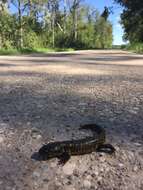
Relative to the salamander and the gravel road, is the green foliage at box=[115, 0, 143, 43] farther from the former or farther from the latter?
the salamander

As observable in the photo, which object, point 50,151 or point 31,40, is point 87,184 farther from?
point 31,40

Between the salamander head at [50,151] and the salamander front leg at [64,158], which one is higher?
the salamander head at [50,151]

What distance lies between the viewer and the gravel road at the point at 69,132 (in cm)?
255

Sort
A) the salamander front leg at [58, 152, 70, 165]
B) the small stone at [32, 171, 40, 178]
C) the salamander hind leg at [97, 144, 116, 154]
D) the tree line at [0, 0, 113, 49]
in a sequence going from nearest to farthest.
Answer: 1. the small stone at [32, 171, 40, 178]
2. the salamander front leg at [58, 152, 70, 165]
3. the salamander hind leg at [97, 144, 116, 154]
4. the tree line at [0, 0, 113, 49]

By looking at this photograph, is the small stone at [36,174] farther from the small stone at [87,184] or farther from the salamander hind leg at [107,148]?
the salamander hind leg at [107,148]

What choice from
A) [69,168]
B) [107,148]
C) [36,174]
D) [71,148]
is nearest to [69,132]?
[107,148]

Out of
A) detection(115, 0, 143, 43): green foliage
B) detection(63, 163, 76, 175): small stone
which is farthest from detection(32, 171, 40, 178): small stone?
detection(115, 0, 143, 43): green foliage

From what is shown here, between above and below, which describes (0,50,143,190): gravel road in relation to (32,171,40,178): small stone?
below

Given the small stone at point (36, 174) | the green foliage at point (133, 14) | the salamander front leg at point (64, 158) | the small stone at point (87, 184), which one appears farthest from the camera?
the green foliage at point (133, 14)

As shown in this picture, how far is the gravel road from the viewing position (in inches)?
101

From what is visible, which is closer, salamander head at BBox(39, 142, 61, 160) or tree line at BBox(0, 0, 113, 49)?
salamander head at BBox(39, 142, 61, 160)

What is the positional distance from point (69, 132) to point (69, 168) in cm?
83

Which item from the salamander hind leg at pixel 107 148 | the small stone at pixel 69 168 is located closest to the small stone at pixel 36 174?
the small stone at pixel 69 168

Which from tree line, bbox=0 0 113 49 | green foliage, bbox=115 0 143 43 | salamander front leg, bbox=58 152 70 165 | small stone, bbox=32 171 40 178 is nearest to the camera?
small stone, bbox=32 171 40 178
